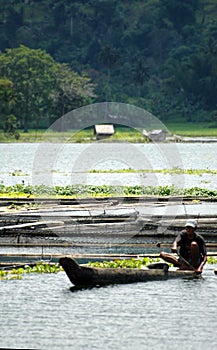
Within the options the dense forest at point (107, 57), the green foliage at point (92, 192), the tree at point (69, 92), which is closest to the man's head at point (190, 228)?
the green foliage at point (92, 192)

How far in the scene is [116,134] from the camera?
366 feet

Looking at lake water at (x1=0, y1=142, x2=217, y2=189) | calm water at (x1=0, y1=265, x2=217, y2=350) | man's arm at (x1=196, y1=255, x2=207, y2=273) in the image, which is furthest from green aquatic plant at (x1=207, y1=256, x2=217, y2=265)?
lake water at (x1=0, y1=142, x2=217, y2=189)

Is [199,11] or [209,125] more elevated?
[199,11]

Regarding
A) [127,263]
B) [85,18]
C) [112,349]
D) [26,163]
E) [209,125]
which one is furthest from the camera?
[85,18]

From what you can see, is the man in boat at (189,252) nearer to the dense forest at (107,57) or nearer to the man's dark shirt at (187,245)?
the man's dark shirt at (187,245)

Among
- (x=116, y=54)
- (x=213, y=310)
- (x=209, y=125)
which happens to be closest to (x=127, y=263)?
(x=213, y=310)

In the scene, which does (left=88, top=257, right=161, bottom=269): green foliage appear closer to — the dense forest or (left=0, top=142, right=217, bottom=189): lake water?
(left=0, top=142, right=217, bottom=189): lake water

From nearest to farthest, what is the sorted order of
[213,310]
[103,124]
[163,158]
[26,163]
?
[213,310], [26,163], [163,158], [103,124]

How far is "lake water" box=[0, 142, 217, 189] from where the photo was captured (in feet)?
168

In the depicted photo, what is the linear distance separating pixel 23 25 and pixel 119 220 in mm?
121077

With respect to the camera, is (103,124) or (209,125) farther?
(209,125)

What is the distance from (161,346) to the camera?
17.6 m

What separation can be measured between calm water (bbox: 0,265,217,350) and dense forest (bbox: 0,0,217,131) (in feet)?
285

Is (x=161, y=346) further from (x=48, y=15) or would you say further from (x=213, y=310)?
(x=48, y=15)
